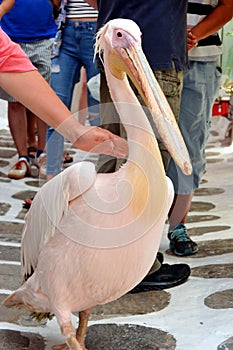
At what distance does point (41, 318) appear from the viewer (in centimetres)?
245

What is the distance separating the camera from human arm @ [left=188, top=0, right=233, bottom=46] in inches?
118

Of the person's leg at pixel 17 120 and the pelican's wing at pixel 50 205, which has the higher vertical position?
the pelican's wing at pixel 50 205

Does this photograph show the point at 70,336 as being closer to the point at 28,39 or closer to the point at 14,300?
the point at 14,300

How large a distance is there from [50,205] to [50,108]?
306 mm

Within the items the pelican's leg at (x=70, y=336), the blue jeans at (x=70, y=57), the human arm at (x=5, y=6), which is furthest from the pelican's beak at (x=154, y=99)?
the human arm at (x=5, y=6)

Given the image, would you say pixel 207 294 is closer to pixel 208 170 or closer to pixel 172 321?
pixel 172 321

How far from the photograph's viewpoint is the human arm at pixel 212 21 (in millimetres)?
3010

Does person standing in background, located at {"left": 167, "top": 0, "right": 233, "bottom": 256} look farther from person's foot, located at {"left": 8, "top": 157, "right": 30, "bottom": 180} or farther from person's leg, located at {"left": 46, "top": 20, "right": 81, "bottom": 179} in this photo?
person's foot, located at {"left": 8, "top": 157, "right": 30, "bottom": 180}

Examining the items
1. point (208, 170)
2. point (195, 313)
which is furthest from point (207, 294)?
point (208, 170)

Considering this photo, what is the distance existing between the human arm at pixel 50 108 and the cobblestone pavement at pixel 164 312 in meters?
0.76

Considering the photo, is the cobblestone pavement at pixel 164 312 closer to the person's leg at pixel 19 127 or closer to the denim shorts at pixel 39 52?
the person's leg at pixel 19 127

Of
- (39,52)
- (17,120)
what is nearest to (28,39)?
(39,52)

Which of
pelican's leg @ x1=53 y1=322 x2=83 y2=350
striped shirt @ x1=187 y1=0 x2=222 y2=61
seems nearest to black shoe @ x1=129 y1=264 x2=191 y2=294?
pelican's leg @ x1=53 y1=322 x2=83 y2=350

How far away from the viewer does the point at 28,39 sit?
4.86 meters
